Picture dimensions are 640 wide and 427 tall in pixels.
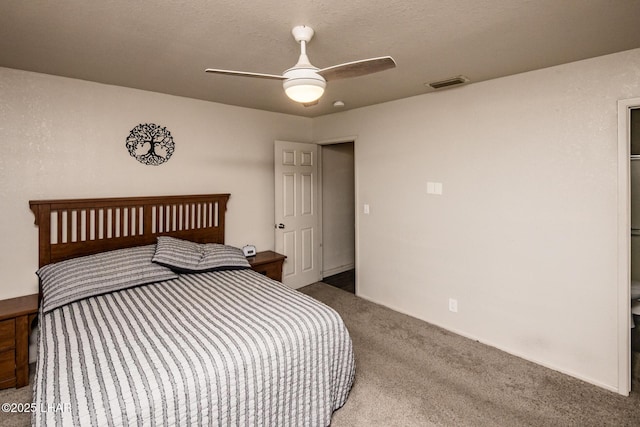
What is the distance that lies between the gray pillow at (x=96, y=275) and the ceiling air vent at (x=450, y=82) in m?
2.93

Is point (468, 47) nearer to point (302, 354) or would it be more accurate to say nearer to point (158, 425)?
point (302, 354)

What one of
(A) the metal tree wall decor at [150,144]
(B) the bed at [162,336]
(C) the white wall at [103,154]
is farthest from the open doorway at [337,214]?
(A) the metal tree wall decor at [150,144]

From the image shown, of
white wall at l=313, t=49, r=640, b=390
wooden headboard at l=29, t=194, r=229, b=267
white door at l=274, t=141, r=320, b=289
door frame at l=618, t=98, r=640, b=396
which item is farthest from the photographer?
white door at l=274, t=141, r=320, b=289

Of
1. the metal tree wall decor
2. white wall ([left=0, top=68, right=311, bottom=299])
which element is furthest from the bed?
the metal tree wall decor

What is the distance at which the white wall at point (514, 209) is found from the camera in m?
2.40

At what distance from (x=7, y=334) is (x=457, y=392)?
3.25m

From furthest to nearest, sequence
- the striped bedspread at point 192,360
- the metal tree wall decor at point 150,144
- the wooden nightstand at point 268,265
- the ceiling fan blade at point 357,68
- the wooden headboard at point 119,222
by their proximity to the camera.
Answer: the wooden nightstand at point 268,265 < the metal tree wall decor at point 150,144 < the wooden headboard at point 119,222 < the ceiling fan blade at point 357,68 < the striped bedspread at point 192,360

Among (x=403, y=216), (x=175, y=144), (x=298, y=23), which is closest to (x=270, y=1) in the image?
(x=298, y=23)

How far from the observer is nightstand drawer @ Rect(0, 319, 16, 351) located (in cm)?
229

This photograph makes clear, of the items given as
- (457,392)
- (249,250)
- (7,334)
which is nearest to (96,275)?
(7,334)

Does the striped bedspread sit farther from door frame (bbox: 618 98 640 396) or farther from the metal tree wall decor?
door frame (bbox: 618 98 640 396)

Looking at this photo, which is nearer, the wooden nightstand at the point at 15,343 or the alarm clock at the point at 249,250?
the wooden nightstand at the point at 15,343

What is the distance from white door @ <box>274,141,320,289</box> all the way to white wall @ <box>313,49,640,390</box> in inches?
39.8

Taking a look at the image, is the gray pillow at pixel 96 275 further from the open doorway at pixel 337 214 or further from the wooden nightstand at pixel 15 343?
the open doorway at pixel 337 214
